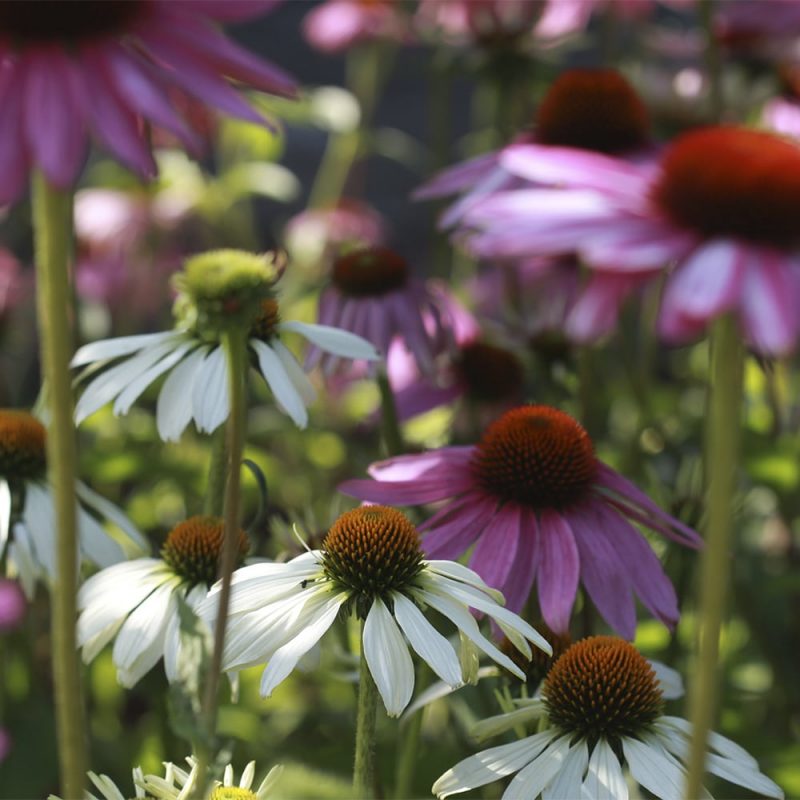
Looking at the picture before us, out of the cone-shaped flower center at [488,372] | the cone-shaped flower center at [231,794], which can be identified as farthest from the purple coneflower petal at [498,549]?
the cone-shaped flower center at [488,372]

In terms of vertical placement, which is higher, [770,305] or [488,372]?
[770,305]

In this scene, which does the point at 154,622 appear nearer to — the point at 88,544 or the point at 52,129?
the point at 88,544

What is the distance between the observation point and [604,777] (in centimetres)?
62

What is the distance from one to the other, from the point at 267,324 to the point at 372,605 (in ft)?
0.82

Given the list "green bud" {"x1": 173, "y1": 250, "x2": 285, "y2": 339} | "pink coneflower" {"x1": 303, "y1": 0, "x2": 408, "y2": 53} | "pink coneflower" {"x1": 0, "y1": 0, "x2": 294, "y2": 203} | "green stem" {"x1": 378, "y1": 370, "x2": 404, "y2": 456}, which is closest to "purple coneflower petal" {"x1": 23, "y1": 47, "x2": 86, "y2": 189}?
"pink coneflower" {"x1": 0, "y1": 0, "x2": 294, "y2": 203}

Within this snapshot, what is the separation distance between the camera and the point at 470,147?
2.21 metres

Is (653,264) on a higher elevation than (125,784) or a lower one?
higher

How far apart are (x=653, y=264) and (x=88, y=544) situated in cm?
54

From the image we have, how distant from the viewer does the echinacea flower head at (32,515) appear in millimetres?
858

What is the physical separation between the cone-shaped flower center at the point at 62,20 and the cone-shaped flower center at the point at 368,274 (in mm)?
669

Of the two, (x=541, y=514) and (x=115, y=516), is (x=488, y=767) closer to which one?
(x=541, y=514)

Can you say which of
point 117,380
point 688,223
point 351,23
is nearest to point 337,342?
point 117,380

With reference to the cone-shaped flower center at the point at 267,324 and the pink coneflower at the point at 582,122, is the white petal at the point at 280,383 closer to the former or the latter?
the cone-shaped flower center at the point at 267,324

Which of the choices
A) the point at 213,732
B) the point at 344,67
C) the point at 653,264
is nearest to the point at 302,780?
the point at 213,732
